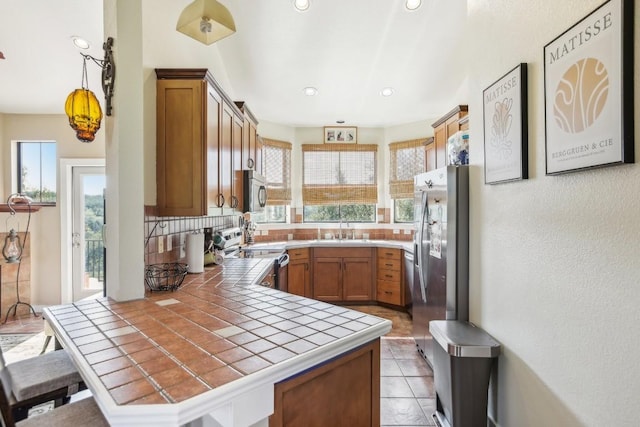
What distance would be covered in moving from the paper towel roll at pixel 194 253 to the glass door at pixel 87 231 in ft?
8.66

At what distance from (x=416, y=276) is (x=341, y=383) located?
2.09m

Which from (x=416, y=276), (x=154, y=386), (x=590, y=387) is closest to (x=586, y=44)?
(x=590, y=387)

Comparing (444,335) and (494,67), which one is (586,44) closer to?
(494,67)

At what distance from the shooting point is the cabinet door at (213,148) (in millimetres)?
2180

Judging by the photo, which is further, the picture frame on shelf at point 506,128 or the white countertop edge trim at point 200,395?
the picture frame on shelf at point 506,128

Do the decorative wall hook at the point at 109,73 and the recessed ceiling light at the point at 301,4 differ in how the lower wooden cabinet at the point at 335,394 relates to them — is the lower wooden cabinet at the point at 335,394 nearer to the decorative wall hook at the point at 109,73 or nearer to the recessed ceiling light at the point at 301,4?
the decorative wall hook at the point at 109,73

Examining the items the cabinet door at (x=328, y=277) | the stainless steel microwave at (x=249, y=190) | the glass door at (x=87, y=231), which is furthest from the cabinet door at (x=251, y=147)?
the glass door at (x=87, y=231)

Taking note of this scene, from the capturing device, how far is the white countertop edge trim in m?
0.79

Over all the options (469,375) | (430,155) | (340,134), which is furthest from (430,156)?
(469,375)

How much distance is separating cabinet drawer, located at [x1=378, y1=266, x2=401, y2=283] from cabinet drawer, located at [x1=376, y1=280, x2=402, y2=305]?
0.18 feet

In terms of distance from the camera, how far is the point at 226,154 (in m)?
2.62

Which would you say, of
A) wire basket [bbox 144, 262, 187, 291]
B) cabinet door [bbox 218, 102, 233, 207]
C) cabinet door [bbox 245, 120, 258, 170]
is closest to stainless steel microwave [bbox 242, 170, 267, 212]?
cabinet door [bbox 245, 120, 258, 170]

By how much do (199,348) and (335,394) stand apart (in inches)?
21.2

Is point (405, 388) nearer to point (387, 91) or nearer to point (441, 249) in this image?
point (441, 249)
